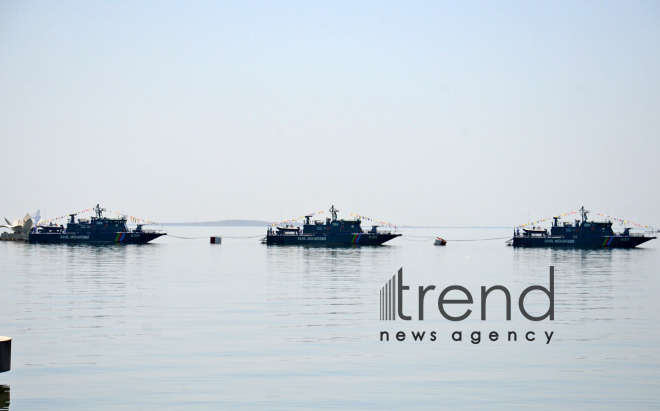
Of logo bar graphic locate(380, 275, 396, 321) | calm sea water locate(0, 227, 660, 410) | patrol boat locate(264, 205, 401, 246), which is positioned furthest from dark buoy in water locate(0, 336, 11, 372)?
patrol boat locate(264, 205, 401, 246)

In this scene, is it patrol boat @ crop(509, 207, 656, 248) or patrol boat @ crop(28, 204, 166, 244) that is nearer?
patrol boat @ crop(509, 207, 656, 248)

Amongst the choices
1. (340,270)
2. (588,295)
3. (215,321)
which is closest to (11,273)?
(340,270)

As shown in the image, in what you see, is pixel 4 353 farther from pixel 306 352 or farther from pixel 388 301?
pixel 388 301

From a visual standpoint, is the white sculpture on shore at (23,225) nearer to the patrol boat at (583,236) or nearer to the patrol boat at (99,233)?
the patrol boat at (99,233)

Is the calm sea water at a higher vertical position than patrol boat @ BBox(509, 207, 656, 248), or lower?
lower

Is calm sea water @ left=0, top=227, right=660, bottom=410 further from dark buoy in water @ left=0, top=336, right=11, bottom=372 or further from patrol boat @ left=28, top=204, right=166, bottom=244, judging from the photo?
patrol boat @ left=28, top=204, right=166, bottom=244

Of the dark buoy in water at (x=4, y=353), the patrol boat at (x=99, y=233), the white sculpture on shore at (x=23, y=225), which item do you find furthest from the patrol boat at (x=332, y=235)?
the dark buoy in water at (x=4, y=353)

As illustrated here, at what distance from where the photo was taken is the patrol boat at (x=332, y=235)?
140000mm

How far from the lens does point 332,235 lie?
140 m

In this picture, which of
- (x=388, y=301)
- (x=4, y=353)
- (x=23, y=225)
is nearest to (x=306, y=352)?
(x=4, y=353)

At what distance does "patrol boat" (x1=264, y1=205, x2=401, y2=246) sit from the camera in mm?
140000

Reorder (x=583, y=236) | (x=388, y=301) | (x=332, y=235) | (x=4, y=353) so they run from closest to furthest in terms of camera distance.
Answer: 1. (x=4, y=353)
2. (x=388, y=301)
3. (x=583, y=236)
4. (x=332, y=235)

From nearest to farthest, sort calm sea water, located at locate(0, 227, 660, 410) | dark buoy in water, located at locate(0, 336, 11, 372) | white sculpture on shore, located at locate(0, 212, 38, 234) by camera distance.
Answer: dark buoy in water, located at locate(0, 336, 11, 372), calm sea water, located at locate(0, 227, 660, 410), white sculpture on shore, located at locate(0, 212, 38, 234)

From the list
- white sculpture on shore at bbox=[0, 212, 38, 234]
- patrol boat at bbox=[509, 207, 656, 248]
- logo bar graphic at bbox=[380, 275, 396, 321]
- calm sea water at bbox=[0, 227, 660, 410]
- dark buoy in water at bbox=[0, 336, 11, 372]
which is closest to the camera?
dark buoy in water at bbox=[0, 336, 11, 372]
